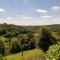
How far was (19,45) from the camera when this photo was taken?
4784 cm

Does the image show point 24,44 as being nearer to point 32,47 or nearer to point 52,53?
point 32,47

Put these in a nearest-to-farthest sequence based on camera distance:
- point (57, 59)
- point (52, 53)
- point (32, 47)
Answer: point (57, 59) → point (52, 53) → point (32, 47)

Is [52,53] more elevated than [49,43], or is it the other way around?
[52,53]

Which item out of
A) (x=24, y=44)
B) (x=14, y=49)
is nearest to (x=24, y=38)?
(x=24, y=44)

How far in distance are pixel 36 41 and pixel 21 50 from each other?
4.70m

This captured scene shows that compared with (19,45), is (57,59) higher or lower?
higher

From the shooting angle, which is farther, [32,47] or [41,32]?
[32,47]

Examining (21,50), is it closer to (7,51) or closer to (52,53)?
(7,51)

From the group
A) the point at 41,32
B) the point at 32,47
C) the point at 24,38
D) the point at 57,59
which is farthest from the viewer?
the point at 24,38

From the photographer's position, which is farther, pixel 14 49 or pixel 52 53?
pixel 14 49

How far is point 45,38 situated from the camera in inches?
1847

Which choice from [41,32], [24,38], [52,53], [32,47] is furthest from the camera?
[24,38]

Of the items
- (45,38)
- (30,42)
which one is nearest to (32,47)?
(30,42)

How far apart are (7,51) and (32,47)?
6848 mm
